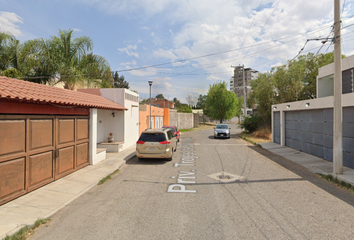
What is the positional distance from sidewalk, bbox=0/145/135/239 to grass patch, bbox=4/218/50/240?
0.09 m

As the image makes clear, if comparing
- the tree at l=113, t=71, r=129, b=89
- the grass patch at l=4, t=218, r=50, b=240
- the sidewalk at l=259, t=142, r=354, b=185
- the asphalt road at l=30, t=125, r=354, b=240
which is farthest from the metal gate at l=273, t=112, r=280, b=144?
the tree at l=113, t=71, r=129, b=89

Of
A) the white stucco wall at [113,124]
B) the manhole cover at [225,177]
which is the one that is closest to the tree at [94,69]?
the white stucco wall at [113,124]

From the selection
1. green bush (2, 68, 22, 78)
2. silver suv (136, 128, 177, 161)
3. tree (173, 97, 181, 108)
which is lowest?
silver suv (136, 128, 177, 161)

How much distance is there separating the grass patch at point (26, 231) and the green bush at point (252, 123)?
968 inches

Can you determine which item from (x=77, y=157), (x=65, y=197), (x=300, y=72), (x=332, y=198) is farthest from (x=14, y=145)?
(x=300, y=72)

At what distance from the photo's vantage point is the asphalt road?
13.3 feet

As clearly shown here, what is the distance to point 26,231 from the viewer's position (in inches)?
162

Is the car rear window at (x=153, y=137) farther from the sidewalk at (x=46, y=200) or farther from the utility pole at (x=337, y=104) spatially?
the utility pole at (x=337, y=104)

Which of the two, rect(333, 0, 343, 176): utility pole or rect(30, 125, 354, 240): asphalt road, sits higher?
rect(333, 0, 343, 176): utility pole

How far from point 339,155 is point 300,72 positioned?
17385 mm

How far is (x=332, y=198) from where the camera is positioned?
5.91 meters

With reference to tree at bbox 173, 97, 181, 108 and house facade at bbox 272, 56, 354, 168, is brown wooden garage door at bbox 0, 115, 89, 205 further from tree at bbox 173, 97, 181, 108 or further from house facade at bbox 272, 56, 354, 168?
tree at bbox 173, 97, 181, 108

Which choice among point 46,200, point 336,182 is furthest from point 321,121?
point 46,200

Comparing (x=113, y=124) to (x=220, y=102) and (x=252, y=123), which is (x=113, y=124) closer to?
(x=252, y=123)
